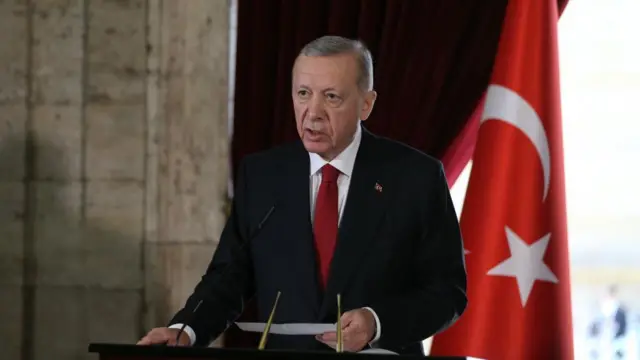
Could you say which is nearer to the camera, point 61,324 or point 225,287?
point 225,287

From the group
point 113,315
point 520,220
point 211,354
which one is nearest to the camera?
point 211,354

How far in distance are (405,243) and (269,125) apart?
6.32 feet

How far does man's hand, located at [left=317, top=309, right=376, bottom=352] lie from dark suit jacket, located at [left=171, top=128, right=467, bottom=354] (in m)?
0.13

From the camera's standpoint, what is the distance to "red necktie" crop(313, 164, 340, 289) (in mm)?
2578

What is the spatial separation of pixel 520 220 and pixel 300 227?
1646mm

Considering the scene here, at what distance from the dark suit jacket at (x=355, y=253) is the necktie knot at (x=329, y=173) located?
1.9 inches

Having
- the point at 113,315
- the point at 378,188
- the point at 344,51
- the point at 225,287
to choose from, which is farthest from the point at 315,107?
the point at 113,315

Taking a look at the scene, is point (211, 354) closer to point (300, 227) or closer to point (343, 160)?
point (300, 227)

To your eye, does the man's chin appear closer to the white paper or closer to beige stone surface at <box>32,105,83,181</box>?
the white paper

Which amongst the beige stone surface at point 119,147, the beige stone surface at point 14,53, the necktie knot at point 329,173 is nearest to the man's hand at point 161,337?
the necktie knot at point 329,173

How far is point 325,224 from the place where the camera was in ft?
8.54

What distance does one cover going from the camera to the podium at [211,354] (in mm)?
1862

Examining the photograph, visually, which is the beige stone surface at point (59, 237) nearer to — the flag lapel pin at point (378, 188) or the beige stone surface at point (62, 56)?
the beige stone surface at point (62, 56)

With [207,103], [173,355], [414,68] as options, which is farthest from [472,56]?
[173,355]
